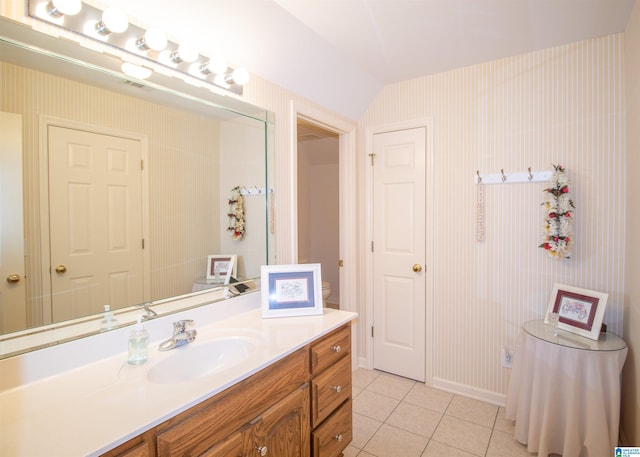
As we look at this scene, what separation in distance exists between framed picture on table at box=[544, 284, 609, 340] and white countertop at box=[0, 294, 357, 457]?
60.7 inches

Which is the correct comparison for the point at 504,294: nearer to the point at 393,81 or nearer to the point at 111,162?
the point at 393,81

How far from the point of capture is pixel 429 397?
247 cm

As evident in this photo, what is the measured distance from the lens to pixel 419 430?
2.10 meters

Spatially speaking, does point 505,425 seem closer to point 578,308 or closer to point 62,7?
point 578,308

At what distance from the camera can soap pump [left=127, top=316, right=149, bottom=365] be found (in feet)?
3.89

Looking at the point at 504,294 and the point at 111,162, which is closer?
the point at 111,162

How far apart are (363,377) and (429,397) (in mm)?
536

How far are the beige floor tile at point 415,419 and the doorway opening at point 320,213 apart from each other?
2408mm

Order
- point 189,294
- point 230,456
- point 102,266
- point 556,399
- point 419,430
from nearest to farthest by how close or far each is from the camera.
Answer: point 230,456 → point 102,266 → point 189,294 → point 556,399 → point 419,430

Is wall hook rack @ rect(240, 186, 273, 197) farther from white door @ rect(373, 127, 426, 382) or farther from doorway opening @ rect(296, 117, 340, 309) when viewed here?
doorway opening @ rect(296, 117, 340, 309)

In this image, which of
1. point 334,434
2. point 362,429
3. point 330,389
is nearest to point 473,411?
point 362,429

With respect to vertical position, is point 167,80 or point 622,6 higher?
point 622,6

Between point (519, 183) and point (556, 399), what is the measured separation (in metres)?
1.28

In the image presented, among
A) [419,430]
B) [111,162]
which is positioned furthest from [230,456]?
[419,430]
